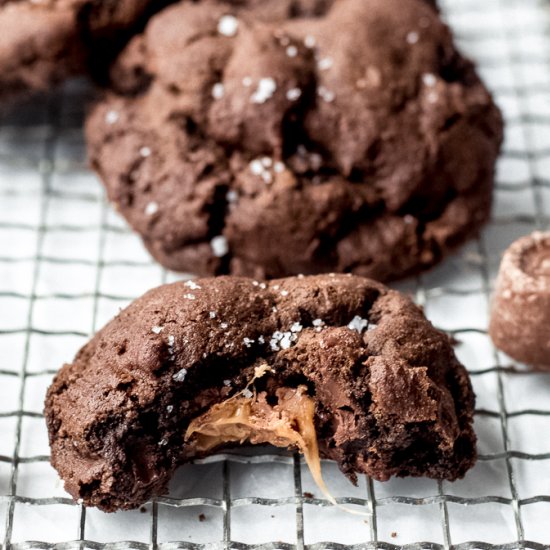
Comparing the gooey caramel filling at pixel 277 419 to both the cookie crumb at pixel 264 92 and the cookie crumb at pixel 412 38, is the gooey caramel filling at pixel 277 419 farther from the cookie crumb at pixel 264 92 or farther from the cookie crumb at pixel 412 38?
the cookie crumb at pixel 412 38

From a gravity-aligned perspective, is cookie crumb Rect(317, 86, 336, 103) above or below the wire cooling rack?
above

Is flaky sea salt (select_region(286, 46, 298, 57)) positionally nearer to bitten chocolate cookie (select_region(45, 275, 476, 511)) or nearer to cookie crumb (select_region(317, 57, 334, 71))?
cookie crumb (select_region(317, 57, 334, 71))

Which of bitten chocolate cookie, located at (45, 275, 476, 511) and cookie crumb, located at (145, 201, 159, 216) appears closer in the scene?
bitten chocolate cookie, located at (45, 275, 476, 511)

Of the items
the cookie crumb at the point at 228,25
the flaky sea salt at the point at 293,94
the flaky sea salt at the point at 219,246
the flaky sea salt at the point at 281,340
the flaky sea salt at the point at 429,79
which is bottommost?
the flaky sea salt at the point at 219,246

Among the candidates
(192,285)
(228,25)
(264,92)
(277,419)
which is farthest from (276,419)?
(228,25)

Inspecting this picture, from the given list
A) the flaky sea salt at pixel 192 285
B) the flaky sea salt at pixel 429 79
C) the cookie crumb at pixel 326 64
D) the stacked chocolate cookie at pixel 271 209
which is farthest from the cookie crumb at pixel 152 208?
the flaky sea salt at pixel 429 79

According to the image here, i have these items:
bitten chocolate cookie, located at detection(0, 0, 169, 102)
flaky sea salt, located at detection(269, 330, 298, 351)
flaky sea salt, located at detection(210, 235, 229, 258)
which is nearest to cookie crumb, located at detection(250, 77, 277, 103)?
flaky sea salt, located at detection(210, 235, 229, 258)
